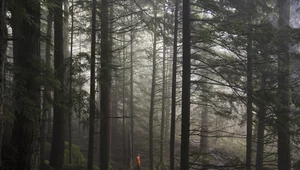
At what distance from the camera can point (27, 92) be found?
20.0 feet

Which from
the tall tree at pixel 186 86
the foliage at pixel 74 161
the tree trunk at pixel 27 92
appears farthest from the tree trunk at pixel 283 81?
the foliage at pixel 74 161

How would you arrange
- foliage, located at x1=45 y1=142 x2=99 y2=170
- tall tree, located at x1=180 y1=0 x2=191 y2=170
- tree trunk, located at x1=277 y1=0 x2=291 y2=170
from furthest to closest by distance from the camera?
1. foliage, located at x1=45 y1=142 x2=99 y2=170
2. tree trunk, located at x1=277 y1=0 x2=291 y2=170
3. tall tree, located at x1=180 y1=0 x2=191 y2=170

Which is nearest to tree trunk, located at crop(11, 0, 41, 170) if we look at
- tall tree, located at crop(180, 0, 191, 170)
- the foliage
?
tall tree, located at crop(180, 0, 191, 170)

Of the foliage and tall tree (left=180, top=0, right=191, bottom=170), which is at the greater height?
tall tree (left=180, top=0, right=191, bottom=170)

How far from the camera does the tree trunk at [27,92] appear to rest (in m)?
5.82

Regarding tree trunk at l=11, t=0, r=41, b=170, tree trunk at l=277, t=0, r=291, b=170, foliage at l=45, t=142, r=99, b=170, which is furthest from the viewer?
foliage at l=45, t=142, r=99, b=170

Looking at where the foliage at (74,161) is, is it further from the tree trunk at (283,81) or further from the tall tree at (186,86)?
the tree trunk at (283,81)

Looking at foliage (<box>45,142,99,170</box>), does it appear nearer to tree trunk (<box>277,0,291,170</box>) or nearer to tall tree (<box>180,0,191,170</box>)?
tall tree (<box>180,0,191,170</box>)

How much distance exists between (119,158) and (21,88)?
45.6 feet

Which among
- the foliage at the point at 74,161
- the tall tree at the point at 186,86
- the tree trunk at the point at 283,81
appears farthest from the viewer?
the foliage at the point at 74,161

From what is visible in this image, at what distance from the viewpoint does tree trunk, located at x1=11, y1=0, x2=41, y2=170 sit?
5.82 m

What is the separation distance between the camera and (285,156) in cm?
1076

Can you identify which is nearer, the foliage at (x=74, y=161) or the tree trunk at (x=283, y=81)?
the tree trunk at (x=283, y=81)

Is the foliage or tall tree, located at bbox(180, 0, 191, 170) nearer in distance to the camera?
tall tree, located at bbox(180, 0, 191, 170)
